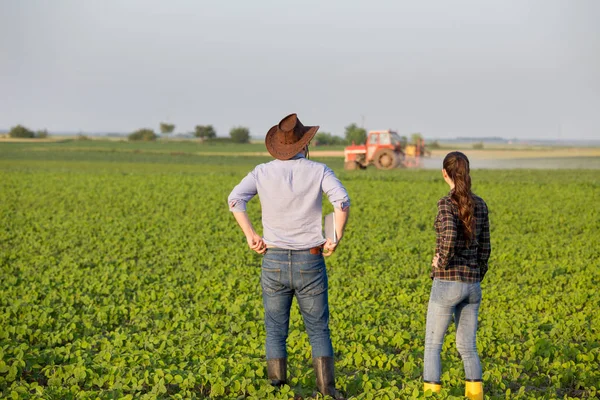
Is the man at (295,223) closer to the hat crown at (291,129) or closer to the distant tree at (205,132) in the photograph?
the hat crown at (291,129)

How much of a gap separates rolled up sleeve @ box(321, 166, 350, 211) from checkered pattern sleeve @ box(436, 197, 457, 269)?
72cm

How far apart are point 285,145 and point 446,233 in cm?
143

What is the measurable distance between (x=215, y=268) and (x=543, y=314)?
5.79m

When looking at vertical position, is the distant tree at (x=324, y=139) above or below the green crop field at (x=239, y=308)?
above

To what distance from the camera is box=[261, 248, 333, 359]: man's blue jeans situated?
18.8ft

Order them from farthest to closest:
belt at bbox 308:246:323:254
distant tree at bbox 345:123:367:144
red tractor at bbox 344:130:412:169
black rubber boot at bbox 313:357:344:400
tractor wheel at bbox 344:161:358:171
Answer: distant tree at bbox 345:123:367:144 < tractor wheel at bbox 344:161:358:171 < red tractor at bbox 344:130:412:169 < black rubber boot at bbox 313:357:344:400 < belt at bbox 308:246:323:254

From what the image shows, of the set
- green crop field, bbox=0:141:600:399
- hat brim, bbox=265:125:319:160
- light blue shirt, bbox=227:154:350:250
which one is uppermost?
hat brim, bbox=265:125:319:160

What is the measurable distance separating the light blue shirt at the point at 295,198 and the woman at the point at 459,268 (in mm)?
821

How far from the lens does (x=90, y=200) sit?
25.3m

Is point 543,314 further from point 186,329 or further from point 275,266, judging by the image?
point 275,266

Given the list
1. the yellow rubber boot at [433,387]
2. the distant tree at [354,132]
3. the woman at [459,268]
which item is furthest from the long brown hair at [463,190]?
the distant tree at [354,132]

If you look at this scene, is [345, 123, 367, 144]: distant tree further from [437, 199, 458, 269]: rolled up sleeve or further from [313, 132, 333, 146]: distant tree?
[437, 199, 458, 269]: rolled up sleeve

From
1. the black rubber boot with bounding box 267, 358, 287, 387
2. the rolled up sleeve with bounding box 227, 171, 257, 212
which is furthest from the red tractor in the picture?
the rolled up sleeve with bounding box 227, 171, 257, 212

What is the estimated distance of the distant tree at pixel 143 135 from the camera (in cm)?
11556
